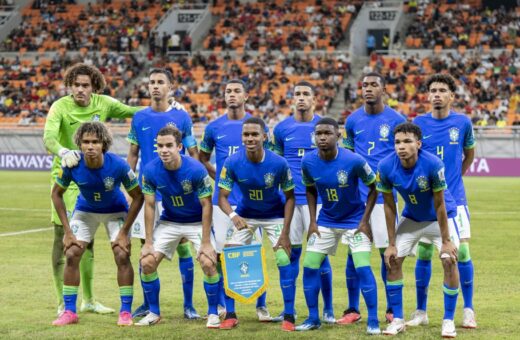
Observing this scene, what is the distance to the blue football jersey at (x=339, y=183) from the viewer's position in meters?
8.84

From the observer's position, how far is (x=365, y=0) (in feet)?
165

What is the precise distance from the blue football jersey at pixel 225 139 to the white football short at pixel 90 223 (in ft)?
3.72

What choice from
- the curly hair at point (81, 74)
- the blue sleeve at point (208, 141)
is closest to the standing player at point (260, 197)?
the blue sleeve at point (208, 141)

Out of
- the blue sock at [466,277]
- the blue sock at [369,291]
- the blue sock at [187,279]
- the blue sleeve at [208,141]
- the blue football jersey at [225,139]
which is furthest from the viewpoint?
the blue sleeve at [208,141]

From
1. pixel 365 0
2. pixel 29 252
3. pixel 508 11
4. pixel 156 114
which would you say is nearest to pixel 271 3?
pixel 365 0

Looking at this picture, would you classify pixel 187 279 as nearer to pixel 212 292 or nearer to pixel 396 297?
pixel 212 292

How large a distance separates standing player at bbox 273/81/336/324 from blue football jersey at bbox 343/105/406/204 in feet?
1.64

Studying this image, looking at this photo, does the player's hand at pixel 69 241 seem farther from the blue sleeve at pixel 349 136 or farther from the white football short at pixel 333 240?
the blue sleeve at pixel 349 136

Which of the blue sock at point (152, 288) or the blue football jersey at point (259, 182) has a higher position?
the blue football jersey at point (259, 182)

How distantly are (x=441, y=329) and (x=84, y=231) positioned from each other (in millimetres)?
3603

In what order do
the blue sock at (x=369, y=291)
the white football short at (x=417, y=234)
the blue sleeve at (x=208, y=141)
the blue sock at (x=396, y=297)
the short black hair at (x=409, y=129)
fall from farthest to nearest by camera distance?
the blue sleeve at (x=208, y=141)
the white football short at (x=417, y=234)
the blue sock at (x=396, y=297)
the blue sock at (x=369, y=291)
the short black hair at (x=409, y=129)

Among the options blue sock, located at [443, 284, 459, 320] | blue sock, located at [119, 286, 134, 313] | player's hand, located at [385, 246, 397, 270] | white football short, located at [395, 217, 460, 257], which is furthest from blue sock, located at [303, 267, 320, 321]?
blue sock, located at [119, 286, 134, 313]

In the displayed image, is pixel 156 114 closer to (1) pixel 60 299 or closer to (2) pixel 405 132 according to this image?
(1) pixel 60 299

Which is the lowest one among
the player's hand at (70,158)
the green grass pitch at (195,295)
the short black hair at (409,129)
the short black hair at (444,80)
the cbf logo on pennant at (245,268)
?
the green grass pitch at (195,295)
